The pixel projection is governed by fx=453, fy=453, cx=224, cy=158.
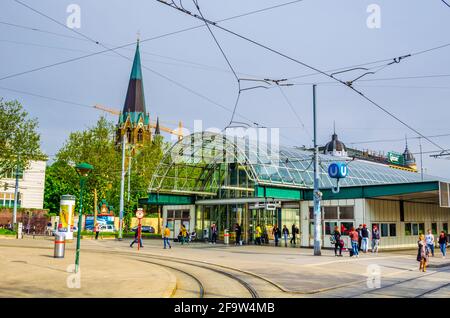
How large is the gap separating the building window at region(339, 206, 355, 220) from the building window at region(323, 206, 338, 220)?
428 mm

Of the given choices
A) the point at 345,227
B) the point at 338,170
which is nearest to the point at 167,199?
the point at 345,227

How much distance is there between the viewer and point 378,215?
1332 inches

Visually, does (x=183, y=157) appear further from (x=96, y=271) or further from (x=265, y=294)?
(x=265, y=294)

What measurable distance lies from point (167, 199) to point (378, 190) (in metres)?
18.3

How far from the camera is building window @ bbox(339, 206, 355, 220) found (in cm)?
3300

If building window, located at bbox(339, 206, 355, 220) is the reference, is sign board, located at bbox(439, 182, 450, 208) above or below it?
above

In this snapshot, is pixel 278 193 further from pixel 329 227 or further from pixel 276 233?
pixel 329 227

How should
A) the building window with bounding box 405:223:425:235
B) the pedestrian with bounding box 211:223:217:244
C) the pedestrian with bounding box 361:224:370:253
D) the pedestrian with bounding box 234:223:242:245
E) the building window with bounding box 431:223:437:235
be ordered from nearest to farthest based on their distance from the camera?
the pedestrian with bounding box 361:224:370:253 < the pedestrian with bounding box 234:223:242:245 < the pedestrian with bounding box 211:223:217:244 < the building window with bounding box 405:223:425:235 < the building window with bounding box 431:223:437:235

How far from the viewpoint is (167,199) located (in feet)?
133

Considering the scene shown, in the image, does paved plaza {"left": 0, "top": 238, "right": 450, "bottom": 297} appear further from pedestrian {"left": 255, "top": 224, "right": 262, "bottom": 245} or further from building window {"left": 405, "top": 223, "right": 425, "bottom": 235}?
building window {"left": 405, "top": 223, "right": 425, "bottom": 235}

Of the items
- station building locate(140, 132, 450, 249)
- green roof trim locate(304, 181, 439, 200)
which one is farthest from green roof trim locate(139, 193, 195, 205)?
green roof trim locate(304, 181, 439, 200)
